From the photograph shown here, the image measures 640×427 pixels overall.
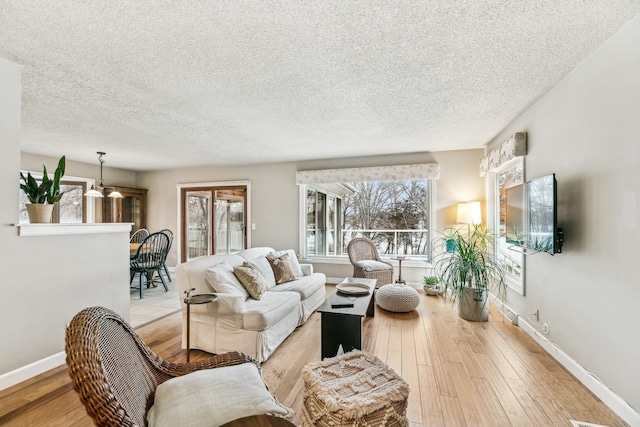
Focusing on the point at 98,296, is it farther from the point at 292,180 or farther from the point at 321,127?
the point at 292,180

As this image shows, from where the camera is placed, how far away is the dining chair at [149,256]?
15.4 feet

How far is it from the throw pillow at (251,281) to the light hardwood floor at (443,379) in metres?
0.59

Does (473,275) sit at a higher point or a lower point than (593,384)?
higher

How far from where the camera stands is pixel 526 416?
72.8 inches

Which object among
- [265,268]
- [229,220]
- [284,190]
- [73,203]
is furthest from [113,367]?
[73,203]

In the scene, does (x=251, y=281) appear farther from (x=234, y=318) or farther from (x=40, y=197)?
(x=40, y=197)

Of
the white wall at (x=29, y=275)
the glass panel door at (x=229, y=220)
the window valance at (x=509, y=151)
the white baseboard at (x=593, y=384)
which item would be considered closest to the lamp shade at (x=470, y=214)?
the window valance at (x=509, y=151)

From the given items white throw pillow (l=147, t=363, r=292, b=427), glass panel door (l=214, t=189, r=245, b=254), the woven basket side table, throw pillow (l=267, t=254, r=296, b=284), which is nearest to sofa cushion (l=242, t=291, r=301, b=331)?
throw pillow (l=267, t=254, r=296, b=284)

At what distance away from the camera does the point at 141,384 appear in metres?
1.24

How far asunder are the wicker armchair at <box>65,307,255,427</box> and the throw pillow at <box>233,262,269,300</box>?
1.53 metres

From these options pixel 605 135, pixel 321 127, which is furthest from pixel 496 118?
pixel 321 127

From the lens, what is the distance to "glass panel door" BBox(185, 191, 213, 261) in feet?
22.0

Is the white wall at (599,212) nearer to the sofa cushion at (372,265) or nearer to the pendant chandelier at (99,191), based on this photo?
the sofa cushion at (372,265)

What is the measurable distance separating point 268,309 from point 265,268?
3.42 feet
